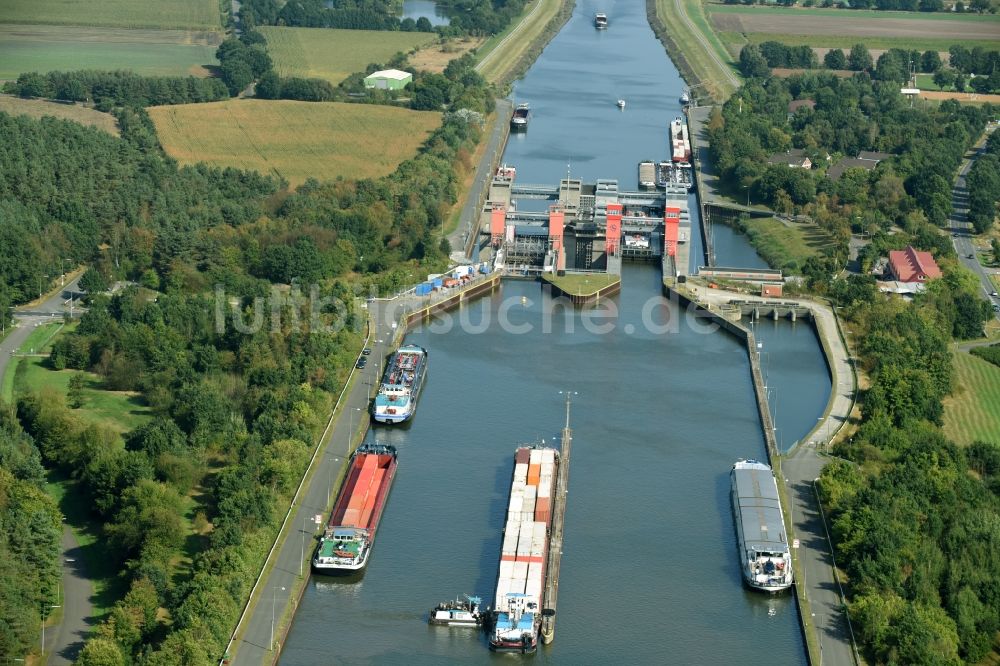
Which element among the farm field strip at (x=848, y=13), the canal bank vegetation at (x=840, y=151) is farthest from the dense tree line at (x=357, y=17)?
the canal bank vegetation at (x=840, y=151)

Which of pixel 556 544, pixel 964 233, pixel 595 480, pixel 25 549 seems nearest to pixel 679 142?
pixel 964 233

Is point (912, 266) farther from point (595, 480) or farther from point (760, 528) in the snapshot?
point (760, 528)

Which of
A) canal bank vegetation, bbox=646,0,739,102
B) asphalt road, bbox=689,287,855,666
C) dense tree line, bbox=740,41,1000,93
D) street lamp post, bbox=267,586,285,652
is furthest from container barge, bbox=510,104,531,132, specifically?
street lamp post, bbox=267,586,285,652

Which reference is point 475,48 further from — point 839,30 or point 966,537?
point 966,537

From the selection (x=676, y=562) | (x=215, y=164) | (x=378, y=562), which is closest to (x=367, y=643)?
(x=378, y=562)

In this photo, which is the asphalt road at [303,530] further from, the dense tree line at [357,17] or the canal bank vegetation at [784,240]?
the dense tree line at [357,17]

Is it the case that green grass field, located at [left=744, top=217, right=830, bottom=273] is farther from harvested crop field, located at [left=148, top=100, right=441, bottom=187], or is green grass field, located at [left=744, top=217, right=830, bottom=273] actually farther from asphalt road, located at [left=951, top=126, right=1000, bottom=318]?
harvested crop field, located at [left=148, top=100, right=441, bottom=187]
